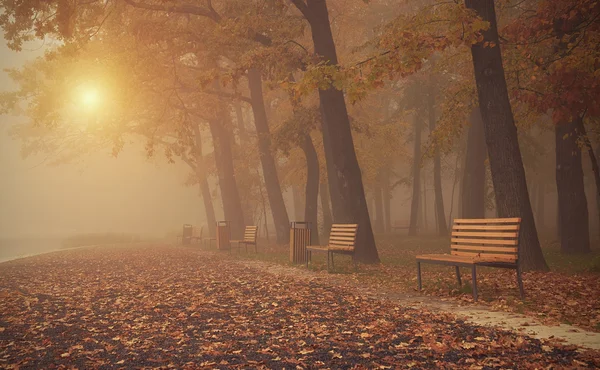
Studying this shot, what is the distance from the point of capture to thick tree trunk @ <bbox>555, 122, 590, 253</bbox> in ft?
42.0

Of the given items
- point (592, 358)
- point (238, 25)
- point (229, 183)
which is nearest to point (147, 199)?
point (229, 183)

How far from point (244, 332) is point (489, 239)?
4.02 m

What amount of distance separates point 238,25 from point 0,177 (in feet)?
268

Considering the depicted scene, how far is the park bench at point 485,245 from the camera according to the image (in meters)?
6.91

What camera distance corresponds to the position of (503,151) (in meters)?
9.84

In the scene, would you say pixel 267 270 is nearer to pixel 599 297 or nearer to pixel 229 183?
pixel 599 297

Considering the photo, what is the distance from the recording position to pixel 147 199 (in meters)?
72.9

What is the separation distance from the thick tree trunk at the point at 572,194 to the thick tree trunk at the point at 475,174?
675 centimetres

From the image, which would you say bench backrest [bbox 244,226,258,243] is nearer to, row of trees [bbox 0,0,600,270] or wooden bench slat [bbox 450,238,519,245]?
row of trees [bbox 0,0,600,270]

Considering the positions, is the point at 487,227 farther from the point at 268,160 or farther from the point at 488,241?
the point at 268,160

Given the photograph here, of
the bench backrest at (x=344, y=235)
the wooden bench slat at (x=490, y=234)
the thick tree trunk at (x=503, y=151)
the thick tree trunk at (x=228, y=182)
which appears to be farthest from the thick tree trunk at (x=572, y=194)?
the thick tree trunk at (x=228, y=182)

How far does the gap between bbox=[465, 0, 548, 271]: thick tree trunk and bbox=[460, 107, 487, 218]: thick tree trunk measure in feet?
33.7

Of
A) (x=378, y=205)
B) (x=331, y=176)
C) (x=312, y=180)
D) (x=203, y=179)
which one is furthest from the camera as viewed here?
(x=378, y=205)

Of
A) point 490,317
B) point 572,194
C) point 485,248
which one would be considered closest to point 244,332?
point 490,317
